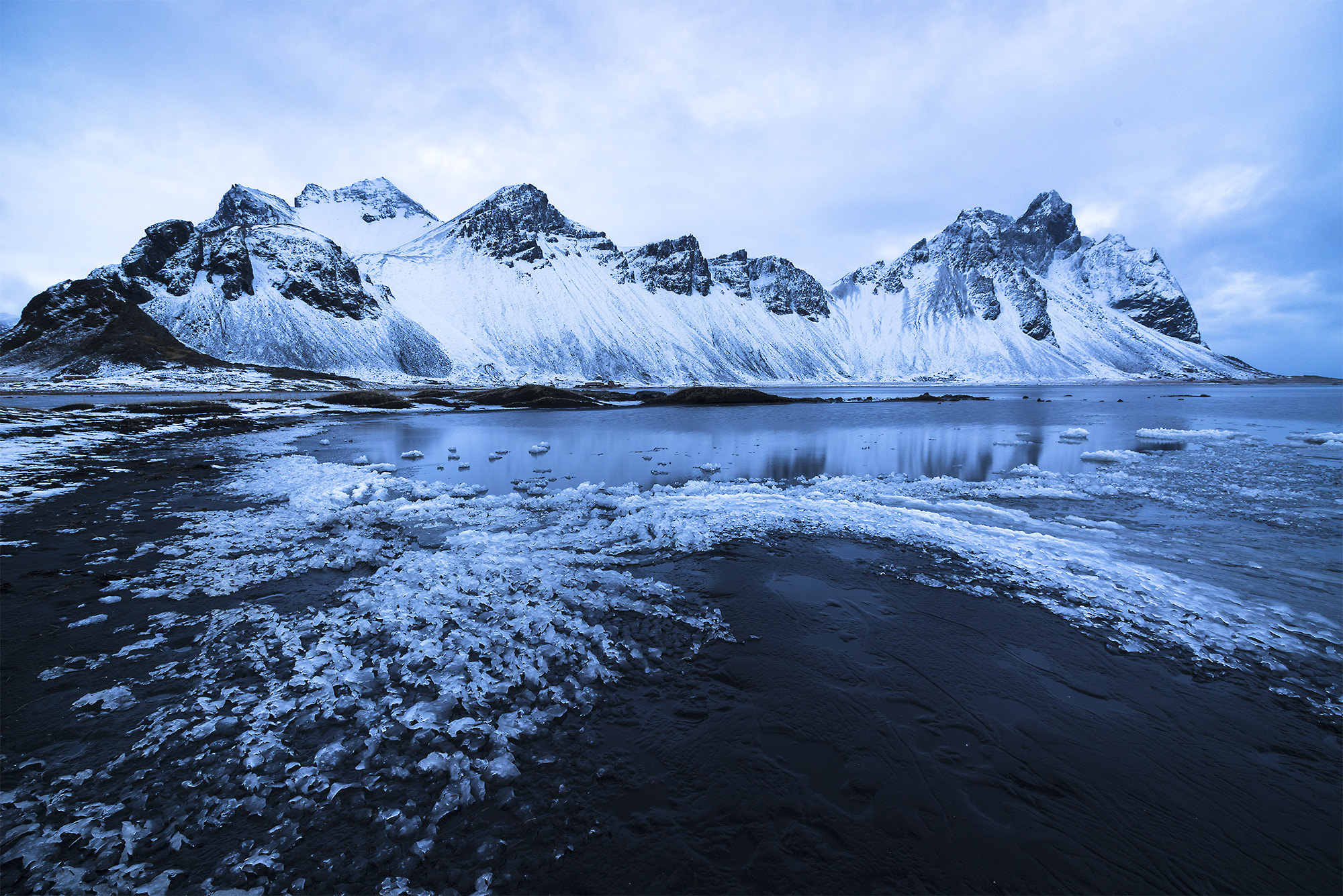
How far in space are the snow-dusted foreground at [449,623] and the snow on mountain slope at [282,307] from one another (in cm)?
11447

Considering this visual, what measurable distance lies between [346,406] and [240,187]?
20202cm

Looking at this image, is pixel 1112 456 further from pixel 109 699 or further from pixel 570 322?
pixel 570 322

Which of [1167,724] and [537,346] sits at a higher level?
[537,346]

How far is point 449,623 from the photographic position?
5.52m

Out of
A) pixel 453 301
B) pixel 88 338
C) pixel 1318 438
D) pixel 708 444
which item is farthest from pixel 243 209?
pixel 1318 438

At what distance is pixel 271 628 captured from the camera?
5270 mm

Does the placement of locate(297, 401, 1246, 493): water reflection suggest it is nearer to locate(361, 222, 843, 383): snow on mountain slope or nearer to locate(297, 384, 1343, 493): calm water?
locate(297, 384, 1343, 493): calm water

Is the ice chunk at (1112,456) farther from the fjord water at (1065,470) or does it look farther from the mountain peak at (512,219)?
the mountain peak at (512,219)

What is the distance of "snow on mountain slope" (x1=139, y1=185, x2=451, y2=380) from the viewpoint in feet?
361

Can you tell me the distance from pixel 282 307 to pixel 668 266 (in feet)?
403

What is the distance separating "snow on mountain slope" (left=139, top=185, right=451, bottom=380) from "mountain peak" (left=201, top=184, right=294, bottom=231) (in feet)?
150

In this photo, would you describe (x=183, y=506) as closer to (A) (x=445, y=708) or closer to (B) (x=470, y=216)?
(A) (x=445, y=708)

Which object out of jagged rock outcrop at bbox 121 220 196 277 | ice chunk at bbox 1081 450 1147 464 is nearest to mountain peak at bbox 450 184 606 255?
jagged rock outcrop at bbox 121 220 196 277

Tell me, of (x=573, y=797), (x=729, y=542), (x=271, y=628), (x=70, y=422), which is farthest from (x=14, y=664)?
(x=70, y=422)
